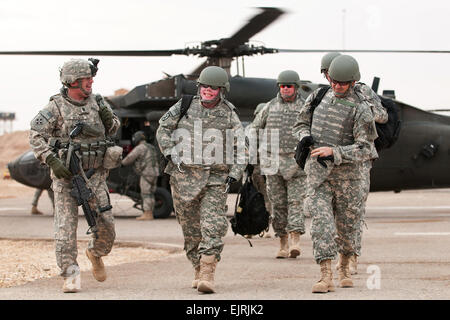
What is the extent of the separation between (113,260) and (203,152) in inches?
120

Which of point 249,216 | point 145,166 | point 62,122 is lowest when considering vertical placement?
point 249,216

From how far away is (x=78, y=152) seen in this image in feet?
27.0

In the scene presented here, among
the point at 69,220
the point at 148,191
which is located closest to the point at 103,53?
the point at 148,191

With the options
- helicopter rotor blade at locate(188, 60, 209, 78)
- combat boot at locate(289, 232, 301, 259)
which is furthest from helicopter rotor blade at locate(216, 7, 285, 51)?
combat boot at locate(289, 232, 301, 259)

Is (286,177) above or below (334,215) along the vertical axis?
above

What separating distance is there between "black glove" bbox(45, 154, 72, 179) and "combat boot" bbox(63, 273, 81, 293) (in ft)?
2.80

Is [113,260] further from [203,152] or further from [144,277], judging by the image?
[203,152]

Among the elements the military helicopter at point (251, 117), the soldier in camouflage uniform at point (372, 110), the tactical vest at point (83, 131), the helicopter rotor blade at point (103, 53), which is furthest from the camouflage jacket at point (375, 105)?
the helicopter rotor blade at point (103, 53)

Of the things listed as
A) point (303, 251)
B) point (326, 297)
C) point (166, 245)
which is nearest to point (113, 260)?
point (166, 245)

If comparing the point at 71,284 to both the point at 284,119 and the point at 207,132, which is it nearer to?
the point at 207,132

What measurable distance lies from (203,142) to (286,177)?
2.90m
